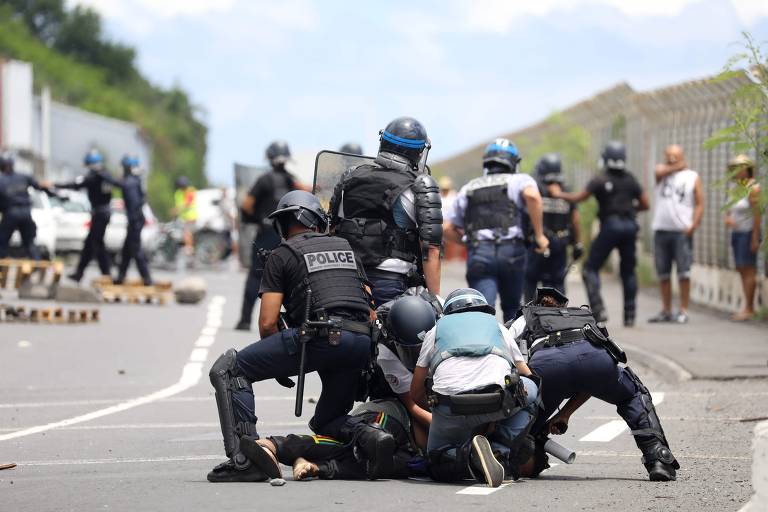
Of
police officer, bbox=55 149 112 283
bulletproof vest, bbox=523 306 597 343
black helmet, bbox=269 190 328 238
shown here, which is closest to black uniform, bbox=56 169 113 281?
police officer, bbox=55 149 112 283

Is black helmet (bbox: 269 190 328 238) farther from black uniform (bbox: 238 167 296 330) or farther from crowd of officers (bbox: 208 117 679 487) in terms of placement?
black uniform (bbox: 238 167 296 330)

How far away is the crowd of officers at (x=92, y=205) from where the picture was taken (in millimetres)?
23406

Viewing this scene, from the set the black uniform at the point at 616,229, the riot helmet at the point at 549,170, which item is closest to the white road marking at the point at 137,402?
the riot helmet at the point at 549,170

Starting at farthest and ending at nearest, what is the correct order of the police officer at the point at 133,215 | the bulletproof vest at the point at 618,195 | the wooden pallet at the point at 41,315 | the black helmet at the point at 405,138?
1. the police officer at the point at 133,215
2. the wooden pallet at the point at 41,315
3. the bulletproof vest at the point at 618,195
4. the black helmet at the point at 405,138

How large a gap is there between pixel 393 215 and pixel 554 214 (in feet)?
25.3

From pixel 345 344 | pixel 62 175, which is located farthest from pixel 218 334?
pixel 62 175

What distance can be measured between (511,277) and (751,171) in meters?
2.93

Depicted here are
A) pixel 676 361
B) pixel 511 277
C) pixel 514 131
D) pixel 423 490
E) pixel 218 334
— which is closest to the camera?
pixel 423 490

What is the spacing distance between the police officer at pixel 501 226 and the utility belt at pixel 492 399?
4.41m

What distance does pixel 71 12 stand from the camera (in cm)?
12356

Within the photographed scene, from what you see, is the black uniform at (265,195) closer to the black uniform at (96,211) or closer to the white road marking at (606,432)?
the white road marking at (606,432)

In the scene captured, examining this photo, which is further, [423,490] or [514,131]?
[514,131]

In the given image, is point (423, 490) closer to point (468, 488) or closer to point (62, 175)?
point (468, 488)

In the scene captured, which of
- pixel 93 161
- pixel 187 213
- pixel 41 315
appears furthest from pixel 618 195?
pixel 187 213
